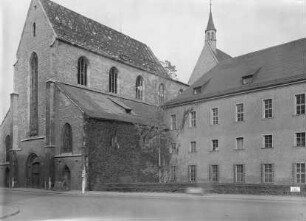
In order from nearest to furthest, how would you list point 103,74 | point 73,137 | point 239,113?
point 239,113 → point 73,137 → point 103,74

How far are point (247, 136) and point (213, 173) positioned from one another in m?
4.58

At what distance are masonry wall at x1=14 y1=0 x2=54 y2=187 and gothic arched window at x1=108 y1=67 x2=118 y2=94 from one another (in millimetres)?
8192

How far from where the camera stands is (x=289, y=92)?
101ft

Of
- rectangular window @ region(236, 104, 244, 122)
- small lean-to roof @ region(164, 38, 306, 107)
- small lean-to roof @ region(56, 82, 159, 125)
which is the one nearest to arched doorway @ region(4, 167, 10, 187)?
small lean-to roof @ region(56, 82, 159, 125)

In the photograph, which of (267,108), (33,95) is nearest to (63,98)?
(33,95)

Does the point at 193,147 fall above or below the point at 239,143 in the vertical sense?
below

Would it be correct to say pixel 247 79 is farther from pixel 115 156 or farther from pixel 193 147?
pixel 115 156

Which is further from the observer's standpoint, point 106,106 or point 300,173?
point 106,106

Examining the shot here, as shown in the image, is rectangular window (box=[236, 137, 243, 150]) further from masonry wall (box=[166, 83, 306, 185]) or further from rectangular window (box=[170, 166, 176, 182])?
rectangular window (box=[170, 166, 176, 182])

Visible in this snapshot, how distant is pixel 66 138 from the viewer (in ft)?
117

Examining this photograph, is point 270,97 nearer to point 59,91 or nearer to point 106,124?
point 106,124

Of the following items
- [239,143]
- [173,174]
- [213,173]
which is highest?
[239,143]

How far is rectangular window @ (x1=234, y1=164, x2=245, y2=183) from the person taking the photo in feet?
108

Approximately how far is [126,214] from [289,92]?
20338mm
